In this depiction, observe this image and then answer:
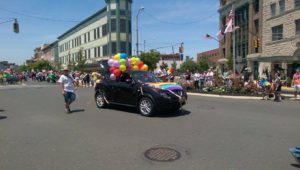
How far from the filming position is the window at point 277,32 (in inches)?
1318

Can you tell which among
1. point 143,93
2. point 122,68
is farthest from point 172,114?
point 122,68

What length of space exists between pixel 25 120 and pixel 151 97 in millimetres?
4197

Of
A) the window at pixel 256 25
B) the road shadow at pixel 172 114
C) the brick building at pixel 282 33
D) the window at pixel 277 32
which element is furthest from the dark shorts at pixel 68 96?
the window at pixel 256 25

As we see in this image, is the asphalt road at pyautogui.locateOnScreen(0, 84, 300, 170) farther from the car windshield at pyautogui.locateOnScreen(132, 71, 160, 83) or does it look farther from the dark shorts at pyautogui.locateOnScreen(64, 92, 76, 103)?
the car windshield at pyautogui.locateOnScreen(132, 71, 160, 83)

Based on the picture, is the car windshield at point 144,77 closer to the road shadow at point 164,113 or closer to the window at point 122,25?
the road shadow at point 164,113

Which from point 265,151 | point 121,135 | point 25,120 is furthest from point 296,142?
point 25,120

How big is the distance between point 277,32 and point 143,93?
28682 mm

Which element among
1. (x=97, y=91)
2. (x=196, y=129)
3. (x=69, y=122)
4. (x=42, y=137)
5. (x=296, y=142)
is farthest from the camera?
(x=97, y=91)

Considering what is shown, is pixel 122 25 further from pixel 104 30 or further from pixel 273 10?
pixel 273 10

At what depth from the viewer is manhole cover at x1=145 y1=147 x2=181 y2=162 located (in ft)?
18.4

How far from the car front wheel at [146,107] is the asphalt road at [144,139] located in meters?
0.29

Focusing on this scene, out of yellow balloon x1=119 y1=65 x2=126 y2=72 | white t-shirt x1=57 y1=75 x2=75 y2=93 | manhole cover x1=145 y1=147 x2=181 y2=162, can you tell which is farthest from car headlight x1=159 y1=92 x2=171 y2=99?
manhole cover x1=145 y1=147 x2=181 y2=162

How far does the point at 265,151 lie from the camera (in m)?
5.99

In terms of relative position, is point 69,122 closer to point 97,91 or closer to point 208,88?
point 97,91
